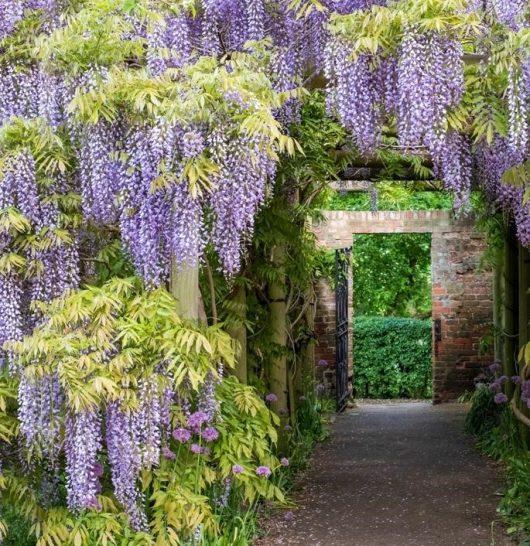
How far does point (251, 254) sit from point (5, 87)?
199 centimetres

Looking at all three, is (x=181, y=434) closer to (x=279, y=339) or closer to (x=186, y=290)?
(x=186, y=290)

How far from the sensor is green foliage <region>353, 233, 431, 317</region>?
12523mm

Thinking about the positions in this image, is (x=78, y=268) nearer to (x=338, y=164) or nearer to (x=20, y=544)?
(x=20, y=544)

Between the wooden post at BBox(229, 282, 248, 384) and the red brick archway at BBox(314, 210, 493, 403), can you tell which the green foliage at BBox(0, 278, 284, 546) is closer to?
the wooden post at BBox(229, 282, 248, 384)

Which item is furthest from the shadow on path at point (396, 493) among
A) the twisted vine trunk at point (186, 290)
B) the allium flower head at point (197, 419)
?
the twisted vine trunk at point (186, 290)

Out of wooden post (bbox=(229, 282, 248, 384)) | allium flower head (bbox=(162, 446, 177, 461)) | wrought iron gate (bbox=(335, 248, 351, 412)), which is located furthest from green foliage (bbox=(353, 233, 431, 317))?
allium flower head (bbox=(162, 446, 177, 461))

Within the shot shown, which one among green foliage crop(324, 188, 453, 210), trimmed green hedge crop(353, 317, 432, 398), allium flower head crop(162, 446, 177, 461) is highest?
green foliage crop(324, 188, 453, 210)

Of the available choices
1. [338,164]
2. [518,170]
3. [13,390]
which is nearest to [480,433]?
[338,164]

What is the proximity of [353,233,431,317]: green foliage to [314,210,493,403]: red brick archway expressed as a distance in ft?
6.99

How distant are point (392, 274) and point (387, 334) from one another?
4.61 feet

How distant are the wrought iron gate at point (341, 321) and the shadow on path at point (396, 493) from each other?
120cm

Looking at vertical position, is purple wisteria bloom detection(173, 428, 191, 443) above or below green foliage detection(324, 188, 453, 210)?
below

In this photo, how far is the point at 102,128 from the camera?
368 centimetres

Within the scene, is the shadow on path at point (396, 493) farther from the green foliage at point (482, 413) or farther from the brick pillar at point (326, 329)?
the brick pillar at point (326, 329)
